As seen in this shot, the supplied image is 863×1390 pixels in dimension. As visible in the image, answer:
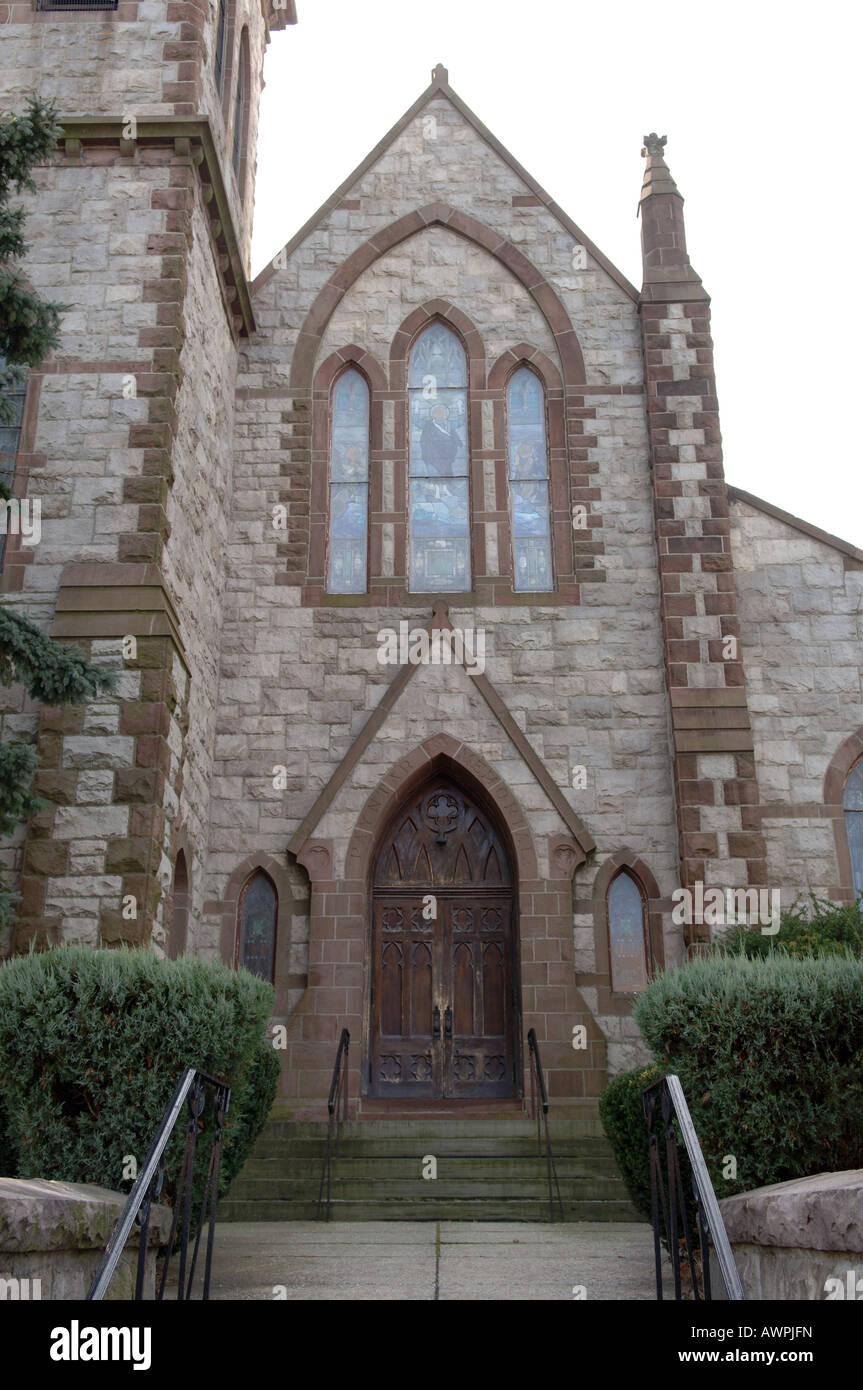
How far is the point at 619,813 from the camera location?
13.5 meters

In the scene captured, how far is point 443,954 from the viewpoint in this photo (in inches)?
529

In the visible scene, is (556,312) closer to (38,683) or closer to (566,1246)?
(38,683)

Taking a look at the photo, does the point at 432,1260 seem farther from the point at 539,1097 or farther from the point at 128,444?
the point at 128,444

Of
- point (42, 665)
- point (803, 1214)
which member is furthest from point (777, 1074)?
point (42, 665)

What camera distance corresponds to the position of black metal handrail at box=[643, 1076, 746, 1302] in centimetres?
466

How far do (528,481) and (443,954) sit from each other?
5425mm

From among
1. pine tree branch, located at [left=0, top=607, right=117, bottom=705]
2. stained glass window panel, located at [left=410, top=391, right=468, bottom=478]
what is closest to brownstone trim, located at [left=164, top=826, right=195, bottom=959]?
pine tree branch, located at [left=0, top=607, right=117, bottom=705]

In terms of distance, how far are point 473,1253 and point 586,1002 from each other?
529 centimetres

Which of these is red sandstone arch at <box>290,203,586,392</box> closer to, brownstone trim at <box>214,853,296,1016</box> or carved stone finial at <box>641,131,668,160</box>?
carved stone finial at <box>641,131,668,160</box>

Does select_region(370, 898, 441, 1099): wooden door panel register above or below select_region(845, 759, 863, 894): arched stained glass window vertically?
below

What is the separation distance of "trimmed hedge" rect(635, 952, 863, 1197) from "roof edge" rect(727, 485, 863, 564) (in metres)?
8.76

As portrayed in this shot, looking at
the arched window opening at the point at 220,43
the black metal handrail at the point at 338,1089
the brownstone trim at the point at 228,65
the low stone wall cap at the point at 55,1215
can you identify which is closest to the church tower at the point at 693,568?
the black metal handrail at the point at 338,1089

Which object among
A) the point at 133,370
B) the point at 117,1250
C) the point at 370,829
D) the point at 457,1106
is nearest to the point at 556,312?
the point at 133,370
